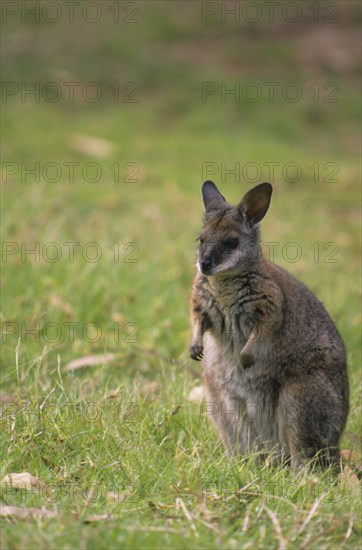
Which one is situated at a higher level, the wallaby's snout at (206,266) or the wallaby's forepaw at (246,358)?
the wallaby's snout at (206,266)

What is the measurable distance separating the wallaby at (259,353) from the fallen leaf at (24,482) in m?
1.16

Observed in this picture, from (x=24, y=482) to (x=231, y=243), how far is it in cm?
155

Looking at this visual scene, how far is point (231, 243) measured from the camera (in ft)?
14.9

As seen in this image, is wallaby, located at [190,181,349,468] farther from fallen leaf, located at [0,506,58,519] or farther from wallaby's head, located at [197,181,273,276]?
fallen leaf, located at [0,506,58,519]

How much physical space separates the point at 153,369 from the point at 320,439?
1498 mm

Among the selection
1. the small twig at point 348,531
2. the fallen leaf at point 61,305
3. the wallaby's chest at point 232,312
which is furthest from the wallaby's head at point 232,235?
the fallen leaf at point 61,305

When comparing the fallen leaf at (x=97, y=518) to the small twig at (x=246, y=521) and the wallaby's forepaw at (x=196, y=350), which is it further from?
the wallaby's forepaw at (x=196, y=350)

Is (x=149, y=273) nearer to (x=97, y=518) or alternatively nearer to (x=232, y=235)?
(x=232, y=235)

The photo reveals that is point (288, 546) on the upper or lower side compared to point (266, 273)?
lower

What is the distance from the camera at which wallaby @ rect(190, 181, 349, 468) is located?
448 centimetres

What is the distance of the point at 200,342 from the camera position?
459cm

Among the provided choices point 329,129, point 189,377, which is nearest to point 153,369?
point 189,377

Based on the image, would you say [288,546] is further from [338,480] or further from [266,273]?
[266,273]

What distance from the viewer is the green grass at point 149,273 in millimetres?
3326
